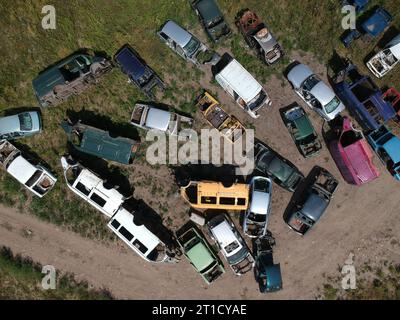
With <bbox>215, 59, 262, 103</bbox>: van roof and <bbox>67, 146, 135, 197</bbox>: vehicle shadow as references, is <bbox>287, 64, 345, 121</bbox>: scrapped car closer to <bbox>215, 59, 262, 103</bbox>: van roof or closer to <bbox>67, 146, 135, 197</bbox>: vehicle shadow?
<bbox>215, 59, 262, 103</bbox>: van roof

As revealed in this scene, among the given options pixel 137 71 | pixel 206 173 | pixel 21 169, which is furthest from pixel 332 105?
pixel 21 169

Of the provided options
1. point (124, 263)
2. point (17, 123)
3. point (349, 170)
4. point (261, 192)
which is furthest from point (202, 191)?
point (17, 123)

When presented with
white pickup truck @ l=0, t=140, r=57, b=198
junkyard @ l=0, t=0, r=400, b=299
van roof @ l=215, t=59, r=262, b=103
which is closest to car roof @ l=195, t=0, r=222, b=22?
junkyard @ l=0, t=0, r=400, b=299

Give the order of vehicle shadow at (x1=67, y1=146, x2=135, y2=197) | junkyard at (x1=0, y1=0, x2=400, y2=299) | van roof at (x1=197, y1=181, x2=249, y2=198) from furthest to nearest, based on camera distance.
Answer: vehicle shadow at (x1=67, y1=146, x2=135, y2=197)
junkyard at (x1=0, y1=0, x2=400, y2=299)
van roof at (x1=197, y1=181, x2=249, y2=198)

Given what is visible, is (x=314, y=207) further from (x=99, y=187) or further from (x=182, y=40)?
(x=99, y=187)
